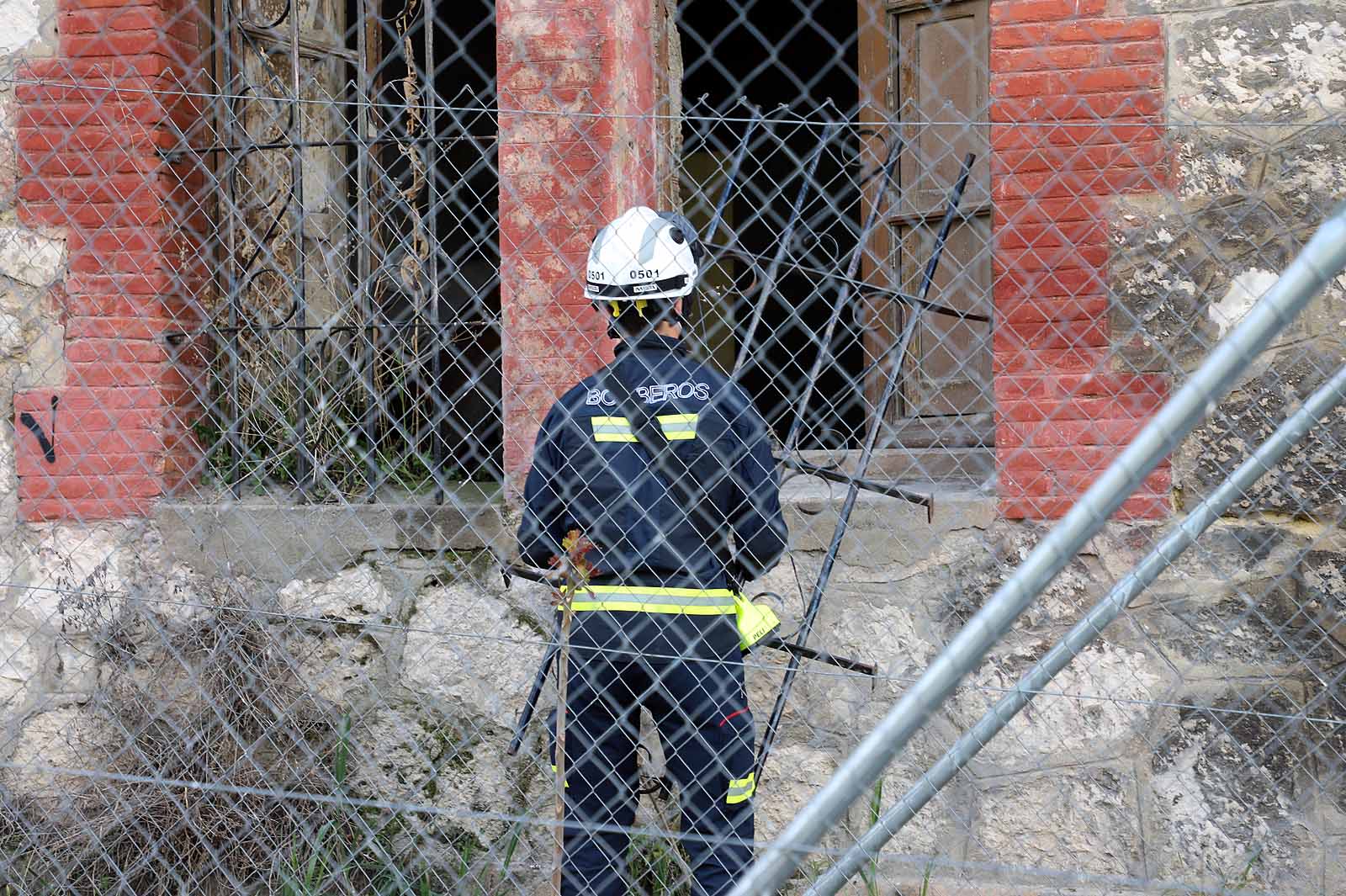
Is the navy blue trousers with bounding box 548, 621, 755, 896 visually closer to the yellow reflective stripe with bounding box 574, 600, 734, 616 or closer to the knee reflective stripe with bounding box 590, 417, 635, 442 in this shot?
the yellow reflective stripe with bounding box 574, 600, 734, 616

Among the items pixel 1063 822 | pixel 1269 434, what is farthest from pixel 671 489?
pixel 1269 434

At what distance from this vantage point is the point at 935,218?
4.09 meters

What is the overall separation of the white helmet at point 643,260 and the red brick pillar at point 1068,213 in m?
1.05

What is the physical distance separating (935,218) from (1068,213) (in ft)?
2.15

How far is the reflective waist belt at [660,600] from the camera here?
9.39ft

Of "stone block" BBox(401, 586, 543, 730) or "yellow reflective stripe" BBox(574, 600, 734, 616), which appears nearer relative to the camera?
"yellow reflective stripe" BBox(574, 600, 734, 616)

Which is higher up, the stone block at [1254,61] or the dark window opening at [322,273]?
the stone block at [1254,61]

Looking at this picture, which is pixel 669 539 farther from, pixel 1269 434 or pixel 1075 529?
pixel 1269 434

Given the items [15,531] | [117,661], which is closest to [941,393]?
[117,661]

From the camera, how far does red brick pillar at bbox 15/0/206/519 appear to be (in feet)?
13.4

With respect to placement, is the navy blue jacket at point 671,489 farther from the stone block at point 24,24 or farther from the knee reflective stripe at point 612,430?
the stone block at point 24,24

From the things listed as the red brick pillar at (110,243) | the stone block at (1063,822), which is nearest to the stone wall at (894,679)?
the stone block at (1063,822)

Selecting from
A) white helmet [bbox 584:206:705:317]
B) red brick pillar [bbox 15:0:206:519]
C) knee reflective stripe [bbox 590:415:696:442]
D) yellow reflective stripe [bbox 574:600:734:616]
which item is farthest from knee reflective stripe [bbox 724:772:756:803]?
red brick pillar [bbox 15:0:206:519]

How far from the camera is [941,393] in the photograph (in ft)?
13.4
